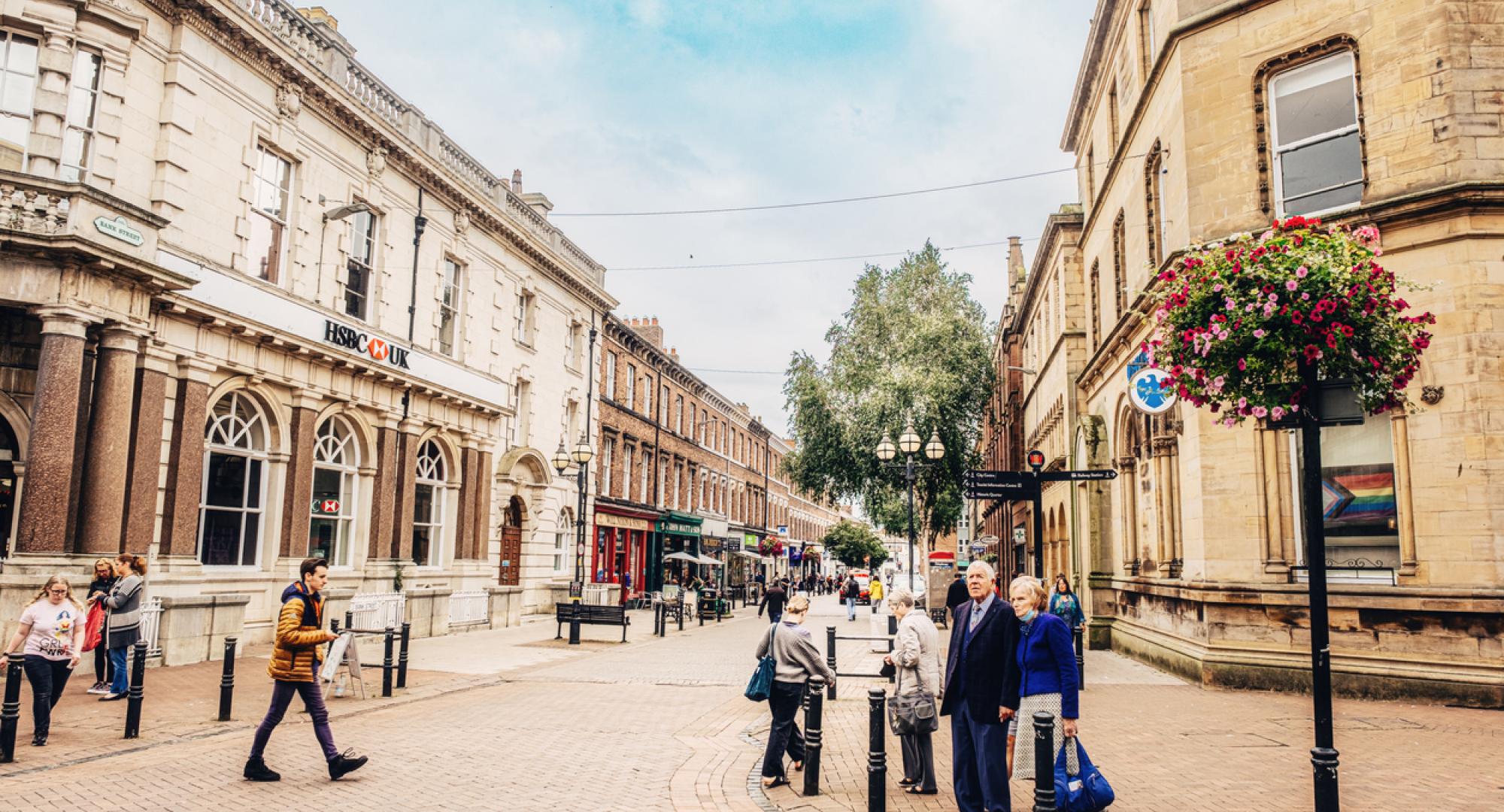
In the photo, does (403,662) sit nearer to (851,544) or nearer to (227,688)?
(227,688)

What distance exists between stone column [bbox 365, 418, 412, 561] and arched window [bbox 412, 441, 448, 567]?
5.17ft

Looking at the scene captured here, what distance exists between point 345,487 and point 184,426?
4.90 m

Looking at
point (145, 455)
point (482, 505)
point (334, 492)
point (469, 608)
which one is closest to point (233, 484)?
point (145, 455)

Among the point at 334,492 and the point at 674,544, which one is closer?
the point at 334,492

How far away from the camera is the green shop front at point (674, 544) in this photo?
3972 cm

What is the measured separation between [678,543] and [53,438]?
104 ft

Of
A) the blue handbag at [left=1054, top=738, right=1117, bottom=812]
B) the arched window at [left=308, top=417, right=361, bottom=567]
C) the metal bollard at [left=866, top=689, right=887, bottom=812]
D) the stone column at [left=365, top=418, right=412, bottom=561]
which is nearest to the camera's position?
the blue handbag at [left=1054, top=738, right=1117, bottom=812]

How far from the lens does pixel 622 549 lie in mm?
35719

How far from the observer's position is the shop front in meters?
39.9

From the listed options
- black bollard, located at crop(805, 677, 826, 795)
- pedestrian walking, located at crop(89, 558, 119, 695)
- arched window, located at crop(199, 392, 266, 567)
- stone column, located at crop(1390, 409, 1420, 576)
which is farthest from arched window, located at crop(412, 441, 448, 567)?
stone column, located at crop(1390, 409, 1420, 576)

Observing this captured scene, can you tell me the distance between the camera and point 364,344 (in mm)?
19375

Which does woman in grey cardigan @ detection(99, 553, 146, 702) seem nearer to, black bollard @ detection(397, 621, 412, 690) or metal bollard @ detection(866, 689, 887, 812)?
black bollard @ detection(397, 621, 412, 690)

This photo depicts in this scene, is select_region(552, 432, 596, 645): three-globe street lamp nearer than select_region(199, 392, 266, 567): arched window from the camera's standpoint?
No

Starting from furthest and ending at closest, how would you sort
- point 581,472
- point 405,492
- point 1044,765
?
point 581,472 → point 405,492 → point 1044,765
